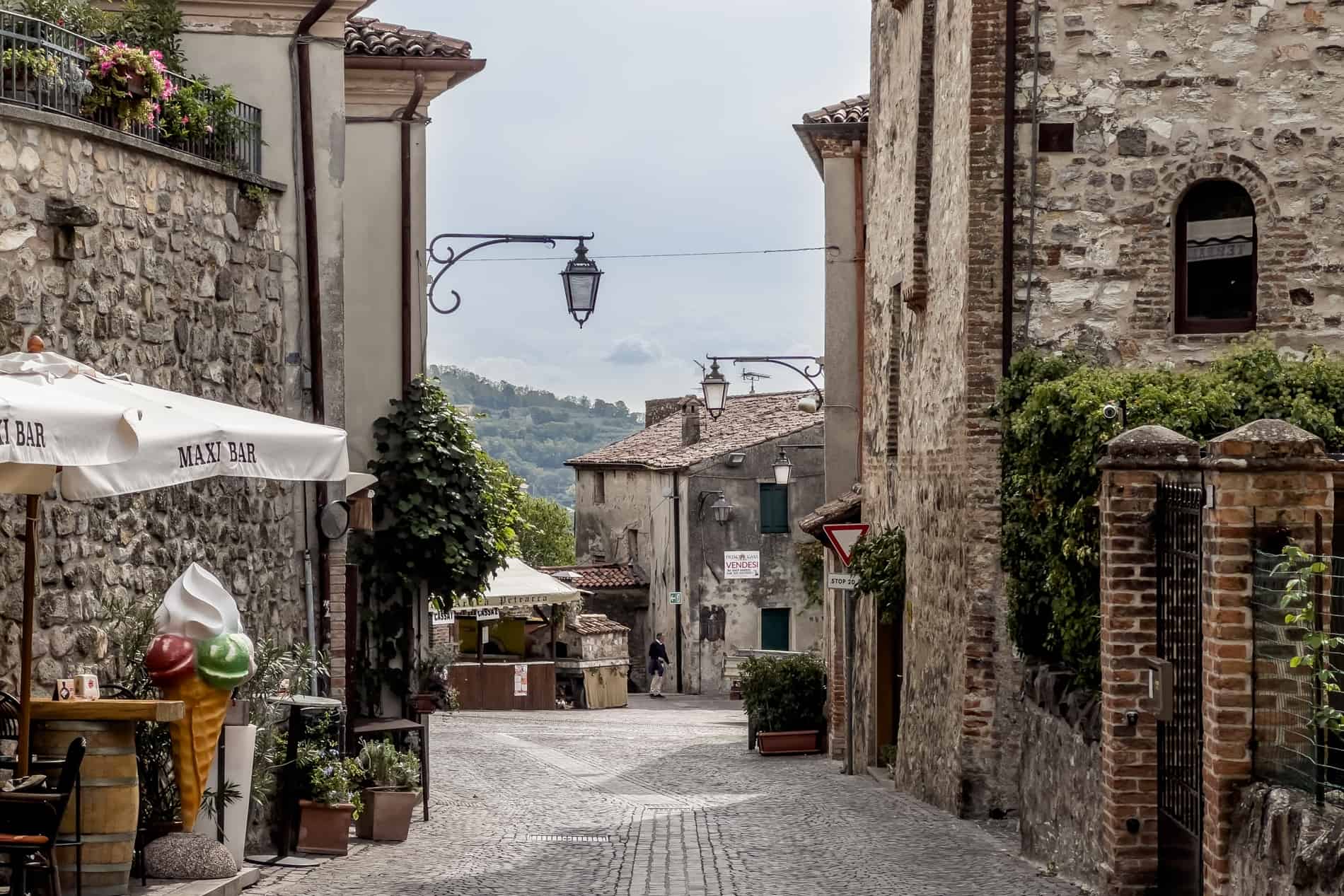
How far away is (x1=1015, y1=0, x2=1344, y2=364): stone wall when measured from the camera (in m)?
13.6

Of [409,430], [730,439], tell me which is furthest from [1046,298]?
[730,439]

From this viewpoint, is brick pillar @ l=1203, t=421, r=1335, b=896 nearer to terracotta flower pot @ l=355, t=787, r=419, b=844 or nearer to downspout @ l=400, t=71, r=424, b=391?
terracotta flower pot @ l=355, t=787, r=419, b=844

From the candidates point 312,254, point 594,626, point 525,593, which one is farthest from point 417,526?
point 594,626

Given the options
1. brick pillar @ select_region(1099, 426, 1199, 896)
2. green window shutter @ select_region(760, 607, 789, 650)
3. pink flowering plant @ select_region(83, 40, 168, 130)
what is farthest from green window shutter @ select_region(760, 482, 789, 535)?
brick pillar @ select_region(1099, 426, 1199, 896)

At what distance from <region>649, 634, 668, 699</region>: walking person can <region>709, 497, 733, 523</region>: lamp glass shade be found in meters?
3.96

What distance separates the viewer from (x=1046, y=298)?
13.8 m

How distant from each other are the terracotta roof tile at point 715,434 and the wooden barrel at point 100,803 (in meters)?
40.8

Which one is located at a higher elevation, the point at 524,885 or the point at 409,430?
the point at 409,430

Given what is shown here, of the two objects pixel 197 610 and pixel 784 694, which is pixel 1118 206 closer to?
pixel 197 610

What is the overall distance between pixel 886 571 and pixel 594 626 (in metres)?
24.7

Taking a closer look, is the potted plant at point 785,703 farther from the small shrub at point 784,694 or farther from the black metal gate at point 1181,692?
the black metal gate at point 1181,692

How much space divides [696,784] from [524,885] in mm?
9072

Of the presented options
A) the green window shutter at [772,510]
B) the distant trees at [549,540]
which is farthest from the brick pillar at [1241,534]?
the distant trees at [549,540]

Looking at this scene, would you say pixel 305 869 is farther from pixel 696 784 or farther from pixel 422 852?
pixel 696 784
